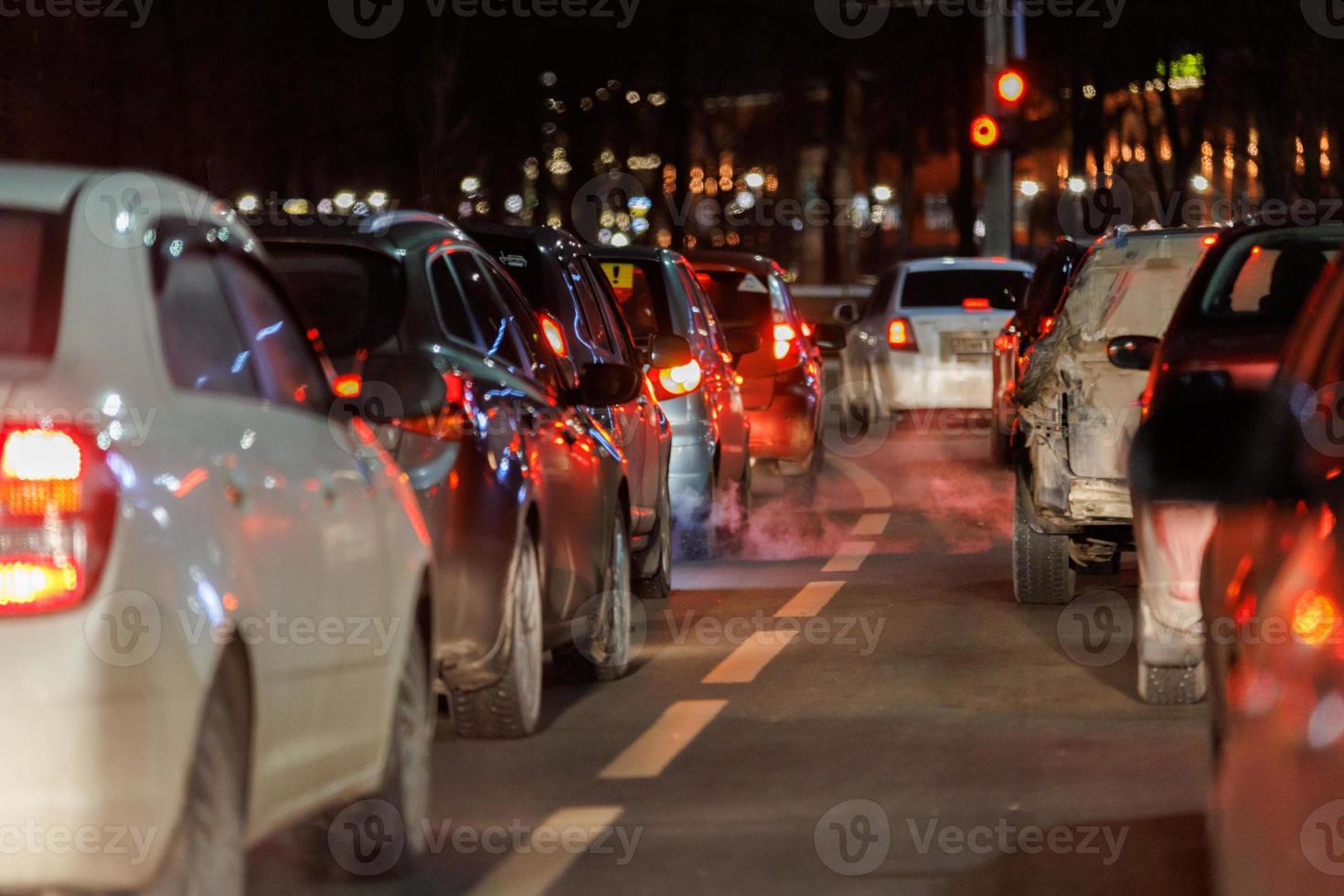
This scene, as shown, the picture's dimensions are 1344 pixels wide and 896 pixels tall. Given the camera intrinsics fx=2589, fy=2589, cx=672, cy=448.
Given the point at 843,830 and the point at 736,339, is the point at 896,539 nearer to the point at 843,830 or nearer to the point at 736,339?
the point at 736,339

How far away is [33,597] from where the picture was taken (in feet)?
13.5

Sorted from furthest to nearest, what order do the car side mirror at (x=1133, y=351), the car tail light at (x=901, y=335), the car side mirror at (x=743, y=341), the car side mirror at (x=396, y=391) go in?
the car tail light at (x=901, y=335)
the car side mirror at (x=743, y=341)
the car side mirror at (x=1133, y=351)
the car side mirror at (x=396, y=391)

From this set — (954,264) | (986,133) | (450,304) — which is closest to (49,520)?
(450,304)

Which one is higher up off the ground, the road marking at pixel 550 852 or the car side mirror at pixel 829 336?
the car side mirror at pixel 829 336

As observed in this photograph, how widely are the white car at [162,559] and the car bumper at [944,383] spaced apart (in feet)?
60.1

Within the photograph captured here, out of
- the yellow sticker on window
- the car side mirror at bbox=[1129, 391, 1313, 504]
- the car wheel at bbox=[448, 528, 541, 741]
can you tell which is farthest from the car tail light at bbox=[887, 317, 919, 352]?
the car side mirror at bbox=[1129, 391, 1313, 504]

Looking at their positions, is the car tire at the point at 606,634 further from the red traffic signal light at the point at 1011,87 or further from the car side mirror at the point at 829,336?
the red traffic signal light at the point at 1011,87

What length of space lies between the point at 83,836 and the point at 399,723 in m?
2.10

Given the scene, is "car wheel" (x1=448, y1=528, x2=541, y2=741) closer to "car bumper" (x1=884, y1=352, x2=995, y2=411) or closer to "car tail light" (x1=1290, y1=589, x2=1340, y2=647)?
"car tail light" (x1=1290, y1=589, x2=1340, y2=647)

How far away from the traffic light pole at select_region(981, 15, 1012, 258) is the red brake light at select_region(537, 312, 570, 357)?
1880 cm

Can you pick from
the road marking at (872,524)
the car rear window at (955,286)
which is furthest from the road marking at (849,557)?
the car rear window at (955,286)

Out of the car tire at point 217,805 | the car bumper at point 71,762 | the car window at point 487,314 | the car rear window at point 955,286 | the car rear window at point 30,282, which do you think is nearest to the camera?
the car bumper at point 71,762

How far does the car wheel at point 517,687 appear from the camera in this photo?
312 inches

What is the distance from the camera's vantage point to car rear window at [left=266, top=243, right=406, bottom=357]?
7.86m
